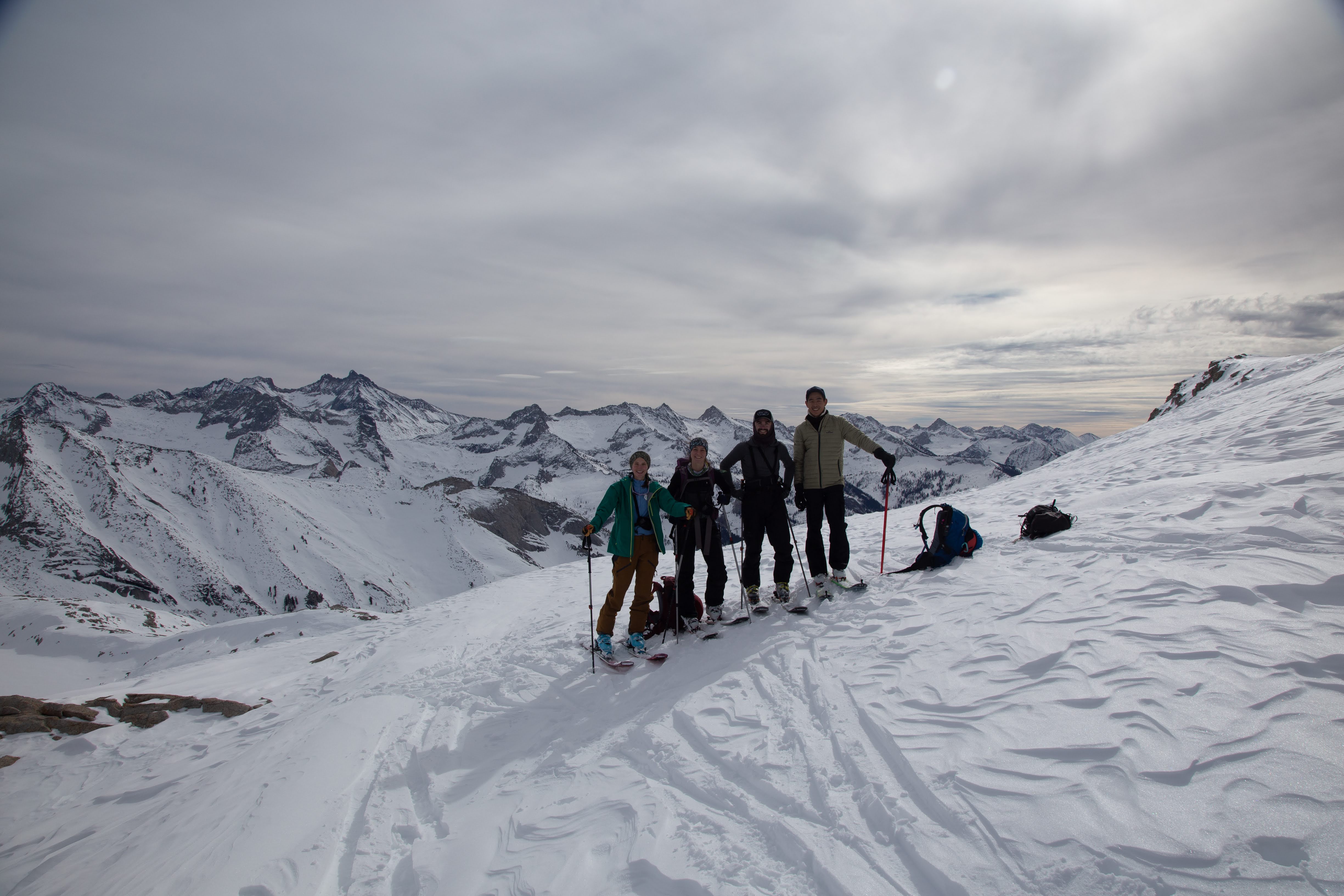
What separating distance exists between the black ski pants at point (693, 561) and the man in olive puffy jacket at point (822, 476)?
1.50 metres

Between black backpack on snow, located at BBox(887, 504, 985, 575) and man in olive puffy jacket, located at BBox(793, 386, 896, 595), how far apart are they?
5.22 feet

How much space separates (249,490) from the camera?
102750mm

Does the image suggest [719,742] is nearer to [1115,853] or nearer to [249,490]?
[1115,853]

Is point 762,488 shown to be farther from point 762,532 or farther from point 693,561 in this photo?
point 693,561

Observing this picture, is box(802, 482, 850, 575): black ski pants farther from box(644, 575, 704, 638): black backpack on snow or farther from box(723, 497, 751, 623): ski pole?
box(644, 575, 704, 638): black backpack on snow

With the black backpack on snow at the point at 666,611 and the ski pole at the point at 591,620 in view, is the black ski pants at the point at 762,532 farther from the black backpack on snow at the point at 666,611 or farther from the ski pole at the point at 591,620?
the ski pole at the point at 591,620

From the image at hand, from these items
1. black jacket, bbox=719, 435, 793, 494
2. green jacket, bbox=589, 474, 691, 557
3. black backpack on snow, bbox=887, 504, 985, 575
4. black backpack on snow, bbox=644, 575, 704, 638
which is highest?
black jacket, bbox=719, 435, 793, 494

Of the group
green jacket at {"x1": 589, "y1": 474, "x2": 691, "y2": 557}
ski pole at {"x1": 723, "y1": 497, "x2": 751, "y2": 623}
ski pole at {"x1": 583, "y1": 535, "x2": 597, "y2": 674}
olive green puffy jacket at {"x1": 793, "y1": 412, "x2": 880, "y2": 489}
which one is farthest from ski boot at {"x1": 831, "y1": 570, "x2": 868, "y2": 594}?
ski pole at {"x1": 583, "y1": 535, "x2": 597, "y2": 674}

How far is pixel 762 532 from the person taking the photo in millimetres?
8422

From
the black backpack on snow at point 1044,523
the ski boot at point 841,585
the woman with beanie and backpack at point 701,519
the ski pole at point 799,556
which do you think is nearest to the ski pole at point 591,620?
the woman with beanie and backpack at point 701,519

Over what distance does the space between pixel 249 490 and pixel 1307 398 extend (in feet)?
439

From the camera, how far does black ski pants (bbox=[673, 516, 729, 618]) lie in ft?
27.2

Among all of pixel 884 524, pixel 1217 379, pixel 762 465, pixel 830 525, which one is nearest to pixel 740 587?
pixel 830 525

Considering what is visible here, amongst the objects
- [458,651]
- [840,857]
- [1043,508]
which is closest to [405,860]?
[840,857]
